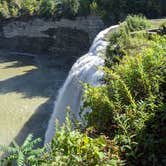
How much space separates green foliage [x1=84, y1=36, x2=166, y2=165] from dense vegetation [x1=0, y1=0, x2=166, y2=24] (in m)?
12.8

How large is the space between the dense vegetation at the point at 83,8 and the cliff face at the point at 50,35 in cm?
38

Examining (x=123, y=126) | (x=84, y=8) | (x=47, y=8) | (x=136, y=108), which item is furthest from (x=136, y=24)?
(x=47, y=8)

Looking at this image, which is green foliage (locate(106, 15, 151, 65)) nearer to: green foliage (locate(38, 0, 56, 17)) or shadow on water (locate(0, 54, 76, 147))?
shadow on water (locate(0, 54, 76, 147))

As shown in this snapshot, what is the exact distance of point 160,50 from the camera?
476 centimetres

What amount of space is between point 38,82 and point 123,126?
13.4m

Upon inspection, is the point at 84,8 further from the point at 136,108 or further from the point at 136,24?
the point at 136,108

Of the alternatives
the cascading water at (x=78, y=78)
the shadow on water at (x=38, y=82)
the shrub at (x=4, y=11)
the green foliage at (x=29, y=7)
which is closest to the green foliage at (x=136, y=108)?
the cascading water at (x=78, y=78)

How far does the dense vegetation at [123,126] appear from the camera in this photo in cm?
357

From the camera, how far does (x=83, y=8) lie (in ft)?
65.3

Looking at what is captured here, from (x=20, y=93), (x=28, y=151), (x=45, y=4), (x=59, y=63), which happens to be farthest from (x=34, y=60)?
(x=28, y=151)

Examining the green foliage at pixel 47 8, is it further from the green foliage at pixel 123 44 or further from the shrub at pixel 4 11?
the green foliage at pixel 123 44

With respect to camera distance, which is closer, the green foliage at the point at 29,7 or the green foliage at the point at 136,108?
the green foliage at the point at 136,108

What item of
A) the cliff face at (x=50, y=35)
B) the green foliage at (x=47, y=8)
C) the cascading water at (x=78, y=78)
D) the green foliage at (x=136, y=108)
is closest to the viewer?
the green foliage at (x=136, y=108)

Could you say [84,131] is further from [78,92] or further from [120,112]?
[78,92]
